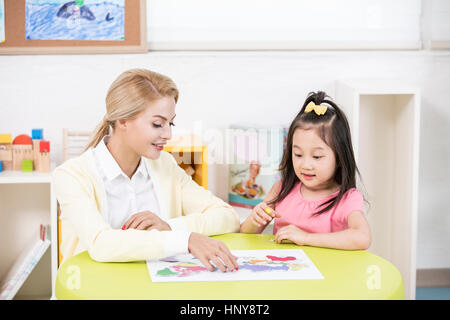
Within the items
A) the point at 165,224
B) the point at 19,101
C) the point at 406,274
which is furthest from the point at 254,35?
the point at 165,224

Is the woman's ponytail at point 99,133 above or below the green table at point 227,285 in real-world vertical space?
above

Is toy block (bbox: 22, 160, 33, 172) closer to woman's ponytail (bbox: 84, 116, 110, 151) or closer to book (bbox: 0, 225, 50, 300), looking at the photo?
book (bbox: 0, 225, 50, 300)

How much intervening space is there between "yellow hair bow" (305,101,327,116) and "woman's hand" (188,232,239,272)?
21.4 inches

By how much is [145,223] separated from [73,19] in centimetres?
141

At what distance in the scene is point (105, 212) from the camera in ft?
5.15

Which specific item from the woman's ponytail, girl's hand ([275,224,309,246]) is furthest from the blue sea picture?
girl's hand ([275,224,309,246])

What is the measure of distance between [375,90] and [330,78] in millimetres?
360

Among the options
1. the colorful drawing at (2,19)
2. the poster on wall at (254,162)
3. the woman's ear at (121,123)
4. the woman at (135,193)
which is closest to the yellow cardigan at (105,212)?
the woman at (135,193)

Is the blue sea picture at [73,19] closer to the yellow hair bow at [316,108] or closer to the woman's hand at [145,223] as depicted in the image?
the yellow hair bow at [316,108]

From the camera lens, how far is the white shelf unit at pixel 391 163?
249 centimetres

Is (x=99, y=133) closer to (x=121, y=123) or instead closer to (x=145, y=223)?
(x=121, y=123)

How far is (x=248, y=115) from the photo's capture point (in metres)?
2.68

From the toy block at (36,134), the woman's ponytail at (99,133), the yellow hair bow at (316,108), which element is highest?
the yellow hair bow at (316,108)

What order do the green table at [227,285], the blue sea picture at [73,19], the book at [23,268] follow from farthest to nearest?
the blue sea picture at [73,19] → the book at [23,268] → the green table at [227,285]
